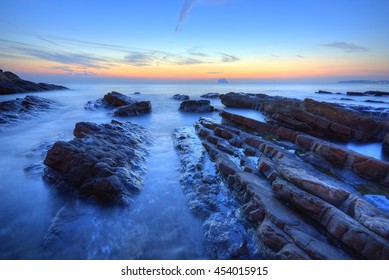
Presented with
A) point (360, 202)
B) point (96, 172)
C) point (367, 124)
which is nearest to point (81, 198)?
point (96, 172)

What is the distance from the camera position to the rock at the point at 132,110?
2362 centimetres

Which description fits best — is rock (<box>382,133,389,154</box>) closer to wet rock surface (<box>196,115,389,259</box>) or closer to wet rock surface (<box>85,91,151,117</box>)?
wet rock surface (<box>196,115,389,259</box>)

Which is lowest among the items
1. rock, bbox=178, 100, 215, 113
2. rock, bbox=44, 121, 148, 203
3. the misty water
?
rock, bbox=178, 100, 215, 113

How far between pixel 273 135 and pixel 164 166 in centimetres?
712

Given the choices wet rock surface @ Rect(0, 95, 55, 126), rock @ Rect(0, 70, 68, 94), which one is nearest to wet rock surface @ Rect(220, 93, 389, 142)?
wet rock surface @ Rect(0, 95, 55, 126)

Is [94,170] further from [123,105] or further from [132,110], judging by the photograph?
[123,105]

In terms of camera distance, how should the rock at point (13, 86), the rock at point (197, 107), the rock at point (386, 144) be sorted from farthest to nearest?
the rock at point (13, 86), the rock at point (197, 107), the rock at point (386, 144)

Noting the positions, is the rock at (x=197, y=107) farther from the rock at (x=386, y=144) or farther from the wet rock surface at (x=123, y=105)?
the rock at (x=386, y=144)

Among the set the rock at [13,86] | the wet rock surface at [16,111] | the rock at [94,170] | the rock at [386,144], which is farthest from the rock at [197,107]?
the rock at [13,86]

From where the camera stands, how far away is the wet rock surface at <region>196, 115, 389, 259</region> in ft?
14.3

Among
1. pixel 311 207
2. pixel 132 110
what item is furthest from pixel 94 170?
pixel 132 110
